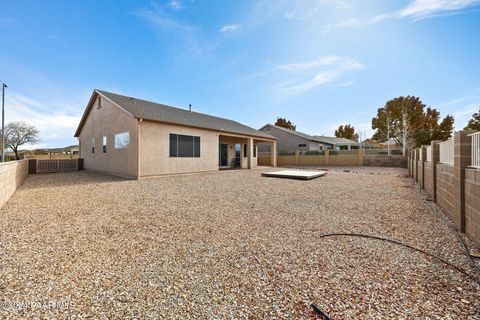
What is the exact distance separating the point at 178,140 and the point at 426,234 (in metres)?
11.1

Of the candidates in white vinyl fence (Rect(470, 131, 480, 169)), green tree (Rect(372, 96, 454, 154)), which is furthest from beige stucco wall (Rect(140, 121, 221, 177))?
green tree (Rect(372, 96, 454, 154))

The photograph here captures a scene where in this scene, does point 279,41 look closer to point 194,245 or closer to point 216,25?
point 216,25

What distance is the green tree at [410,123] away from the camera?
28828 mm

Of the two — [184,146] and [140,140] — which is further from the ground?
[140,140]

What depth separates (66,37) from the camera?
9.94m

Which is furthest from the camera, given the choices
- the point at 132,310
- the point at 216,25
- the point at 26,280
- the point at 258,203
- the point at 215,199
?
the point at 216,25

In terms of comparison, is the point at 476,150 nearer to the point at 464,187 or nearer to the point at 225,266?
the point at 464,187

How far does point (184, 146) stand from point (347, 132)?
5370 cm

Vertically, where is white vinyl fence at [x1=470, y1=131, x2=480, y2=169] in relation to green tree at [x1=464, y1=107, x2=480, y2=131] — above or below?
below

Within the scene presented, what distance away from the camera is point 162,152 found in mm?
10984

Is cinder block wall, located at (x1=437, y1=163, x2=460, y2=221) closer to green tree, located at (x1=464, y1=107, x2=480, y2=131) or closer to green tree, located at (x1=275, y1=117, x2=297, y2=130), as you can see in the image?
green tree, located at (x1=464, y1=107, x2=480, y2=131)

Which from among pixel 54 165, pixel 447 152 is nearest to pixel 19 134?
pixel 54 165

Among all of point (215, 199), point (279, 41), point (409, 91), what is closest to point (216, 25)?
point (279, 41)

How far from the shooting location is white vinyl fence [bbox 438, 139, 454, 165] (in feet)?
15.2
